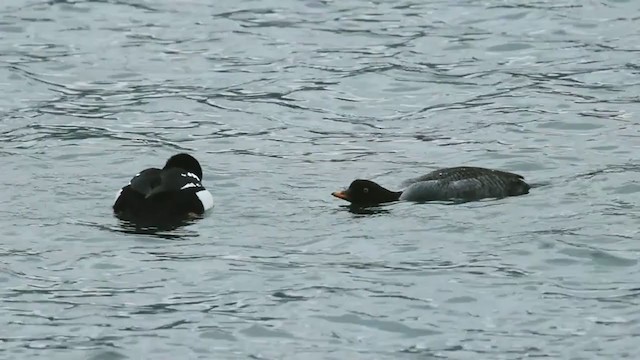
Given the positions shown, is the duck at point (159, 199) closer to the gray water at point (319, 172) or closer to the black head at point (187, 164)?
the gray water at point (319, 172)

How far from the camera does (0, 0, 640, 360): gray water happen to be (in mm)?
12938

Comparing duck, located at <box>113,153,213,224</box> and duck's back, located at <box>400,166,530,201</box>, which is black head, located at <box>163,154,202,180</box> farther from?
duck's back, located at <box>400,166,530,201</box>

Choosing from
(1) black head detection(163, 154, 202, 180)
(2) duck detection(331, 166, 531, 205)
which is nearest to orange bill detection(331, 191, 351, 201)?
(2) duck detection(331, 166, 531, 205)

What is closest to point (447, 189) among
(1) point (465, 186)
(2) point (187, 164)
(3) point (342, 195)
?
(1) point (465, 186)

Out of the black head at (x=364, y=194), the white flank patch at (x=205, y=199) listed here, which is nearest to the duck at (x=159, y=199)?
the white flank patch at (x=205, y=199)

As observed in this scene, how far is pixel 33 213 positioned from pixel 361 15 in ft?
33.7

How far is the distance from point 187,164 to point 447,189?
2.50 meters

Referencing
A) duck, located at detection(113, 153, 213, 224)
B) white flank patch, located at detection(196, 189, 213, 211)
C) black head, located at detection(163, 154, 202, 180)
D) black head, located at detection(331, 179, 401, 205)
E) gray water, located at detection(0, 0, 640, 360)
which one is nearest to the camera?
gray water, located at detection(0, 0, 640, 360)

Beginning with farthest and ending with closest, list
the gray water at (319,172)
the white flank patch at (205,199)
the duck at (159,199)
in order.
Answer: the white flank patch at (205,199) < the duck at (159,199) < the gray water at (319,172)

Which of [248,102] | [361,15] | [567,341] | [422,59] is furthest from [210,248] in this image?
[361,15]

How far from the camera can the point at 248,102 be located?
2108 cm

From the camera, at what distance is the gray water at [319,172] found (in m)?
12.9

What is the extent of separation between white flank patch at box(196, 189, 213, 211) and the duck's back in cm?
181

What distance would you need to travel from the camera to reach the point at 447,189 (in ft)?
53.9
